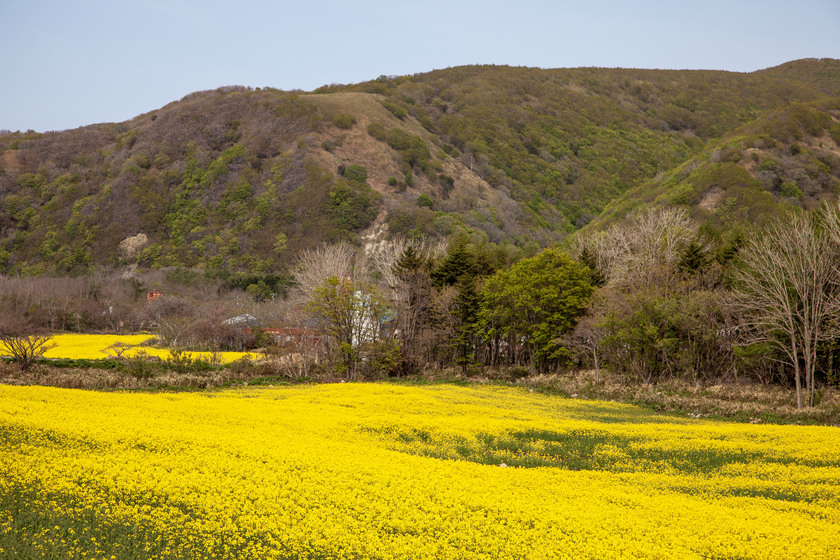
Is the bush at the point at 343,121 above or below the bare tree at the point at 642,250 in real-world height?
above

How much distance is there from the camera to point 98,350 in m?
45.2

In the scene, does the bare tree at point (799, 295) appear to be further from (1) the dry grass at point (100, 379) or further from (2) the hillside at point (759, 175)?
(2) the hillside at point (759, 175)

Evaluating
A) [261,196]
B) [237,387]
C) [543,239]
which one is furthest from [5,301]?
[543,239]

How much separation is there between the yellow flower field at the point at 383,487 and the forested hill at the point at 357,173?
6258 centimetres

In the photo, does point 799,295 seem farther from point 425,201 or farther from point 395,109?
point 395,109

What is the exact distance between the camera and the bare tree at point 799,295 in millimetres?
28156

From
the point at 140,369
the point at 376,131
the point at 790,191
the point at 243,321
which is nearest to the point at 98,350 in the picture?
the point at 243,321

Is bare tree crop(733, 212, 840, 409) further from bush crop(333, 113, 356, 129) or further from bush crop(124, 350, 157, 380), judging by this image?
bush crop(333, 113, 356, 129)

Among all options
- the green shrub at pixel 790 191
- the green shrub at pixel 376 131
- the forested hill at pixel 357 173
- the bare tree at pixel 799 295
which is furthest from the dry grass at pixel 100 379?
the green shrub at pixel 376 131

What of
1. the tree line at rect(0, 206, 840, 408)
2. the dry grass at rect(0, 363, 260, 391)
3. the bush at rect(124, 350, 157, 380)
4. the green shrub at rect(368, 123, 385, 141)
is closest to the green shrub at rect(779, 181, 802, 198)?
Result: the tree line at rect(0, 206, 840, 408)

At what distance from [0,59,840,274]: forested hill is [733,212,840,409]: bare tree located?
4448cm

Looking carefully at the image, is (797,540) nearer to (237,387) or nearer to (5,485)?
(5,485)

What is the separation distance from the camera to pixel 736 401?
29.1m

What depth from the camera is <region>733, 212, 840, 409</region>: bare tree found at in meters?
28.2
